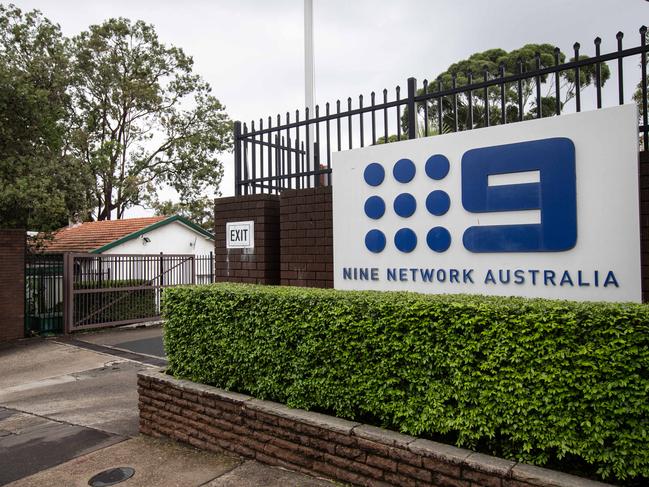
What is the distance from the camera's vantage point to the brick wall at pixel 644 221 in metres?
3.43

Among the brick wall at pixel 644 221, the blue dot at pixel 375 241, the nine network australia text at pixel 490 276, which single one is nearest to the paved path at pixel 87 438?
the nine network australia text at pixel 490 276

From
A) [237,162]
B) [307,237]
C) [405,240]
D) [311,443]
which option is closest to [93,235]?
[237,162]

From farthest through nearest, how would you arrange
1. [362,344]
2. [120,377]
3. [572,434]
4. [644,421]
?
[120,377] → [362,344] → [572,434] → [644,421]

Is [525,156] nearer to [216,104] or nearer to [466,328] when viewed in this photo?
[466,328]

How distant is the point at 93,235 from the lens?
1716 cm

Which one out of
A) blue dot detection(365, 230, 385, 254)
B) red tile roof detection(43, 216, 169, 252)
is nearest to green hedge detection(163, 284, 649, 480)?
blue dot detection(365, 230, 385, 254)

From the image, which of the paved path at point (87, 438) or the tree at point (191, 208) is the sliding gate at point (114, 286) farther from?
the tree at point (191, 208)

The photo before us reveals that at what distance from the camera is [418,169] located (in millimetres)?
4457

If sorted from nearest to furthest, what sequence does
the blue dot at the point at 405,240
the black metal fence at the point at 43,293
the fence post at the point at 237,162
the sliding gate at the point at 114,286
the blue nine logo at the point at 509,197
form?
the blue nine logo at the point at 509,197, the blue dot at the point at 405,240, the fence post at the point at 237,162, the black metal fence at the point at 43,293, the sliding gate at the point at 114,286

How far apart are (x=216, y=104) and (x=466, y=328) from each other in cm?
2531

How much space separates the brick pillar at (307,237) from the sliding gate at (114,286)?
9076 millimetres

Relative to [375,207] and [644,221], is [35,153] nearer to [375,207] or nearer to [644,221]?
[375,207]

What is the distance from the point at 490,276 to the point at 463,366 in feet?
3.37

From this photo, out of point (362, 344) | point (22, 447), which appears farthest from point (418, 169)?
point (22, 447)
